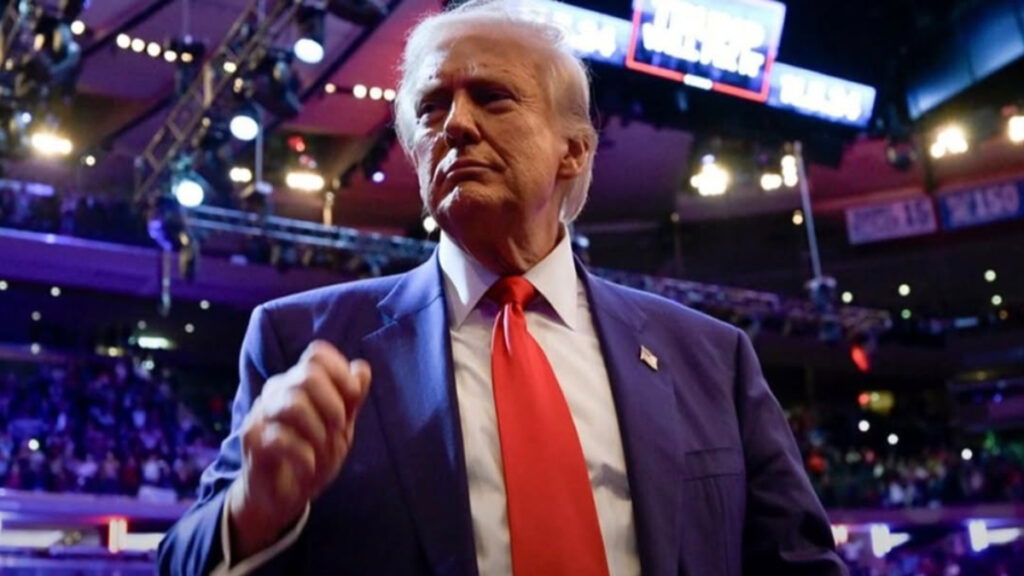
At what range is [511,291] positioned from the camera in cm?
136

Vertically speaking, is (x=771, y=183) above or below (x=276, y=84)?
above

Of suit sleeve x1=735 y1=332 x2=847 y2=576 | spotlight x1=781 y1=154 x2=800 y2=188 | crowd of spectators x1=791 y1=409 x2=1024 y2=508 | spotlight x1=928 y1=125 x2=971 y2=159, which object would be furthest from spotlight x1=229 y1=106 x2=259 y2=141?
spotlight x1=781 y1=154 x2=800 y2=188

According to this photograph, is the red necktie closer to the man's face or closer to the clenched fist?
the man's face

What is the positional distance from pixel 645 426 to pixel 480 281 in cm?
29

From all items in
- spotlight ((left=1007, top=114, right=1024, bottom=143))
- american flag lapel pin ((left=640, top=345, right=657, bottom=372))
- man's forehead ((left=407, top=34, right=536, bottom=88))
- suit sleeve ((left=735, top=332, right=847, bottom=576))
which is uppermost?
spotlight ((left=1007, top=114, right=1024, bottom=143))

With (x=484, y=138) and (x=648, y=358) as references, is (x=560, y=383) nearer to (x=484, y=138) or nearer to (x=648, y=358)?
(x=648, y=358)

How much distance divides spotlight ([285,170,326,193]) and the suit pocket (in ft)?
41.9

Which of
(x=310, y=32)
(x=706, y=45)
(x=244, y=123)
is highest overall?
(x=310, y=32)

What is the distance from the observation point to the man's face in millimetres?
1338

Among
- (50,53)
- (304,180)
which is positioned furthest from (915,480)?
(50,53)

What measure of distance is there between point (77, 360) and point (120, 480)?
13.7ft

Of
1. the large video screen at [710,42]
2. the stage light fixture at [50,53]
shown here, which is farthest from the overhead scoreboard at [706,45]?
the stage light fixture at [50,53]

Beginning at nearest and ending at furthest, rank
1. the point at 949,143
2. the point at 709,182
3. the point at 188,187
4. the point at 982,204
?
the point at 188,187 → the point at 949,143 → the point at 982,204 → the point at 709,182

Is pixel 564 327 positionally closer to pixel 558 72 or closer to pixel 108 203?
pixel 558 72
